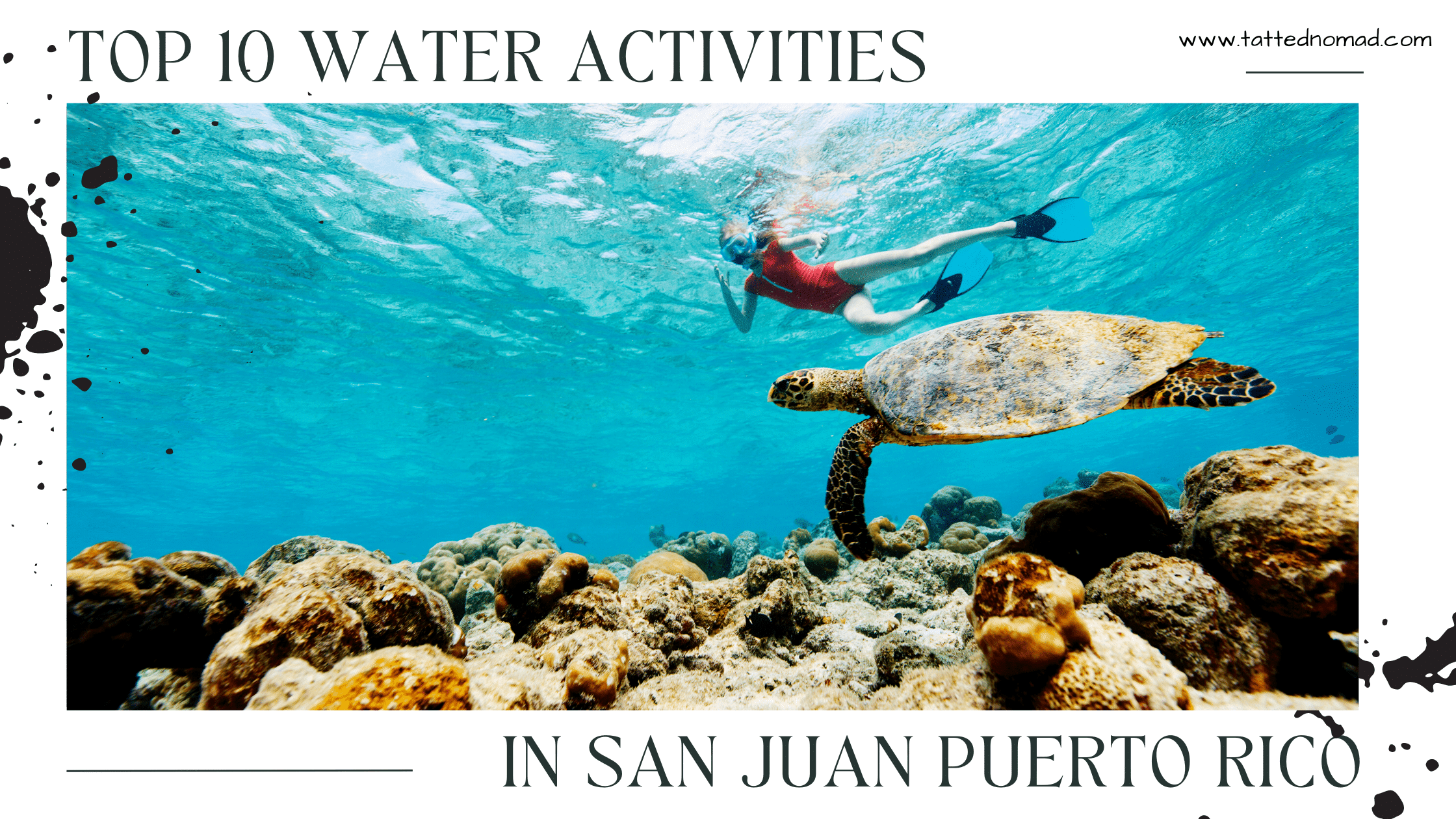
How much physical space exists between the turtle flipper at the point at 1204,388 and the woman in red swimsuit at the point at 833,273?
3.53 m

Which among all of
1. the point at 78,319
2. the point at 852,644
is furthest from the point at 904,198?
the point at 78,319

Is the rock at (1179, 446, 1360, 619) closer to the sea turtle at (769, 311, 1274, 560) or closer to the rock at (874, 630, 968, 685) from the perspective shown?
the sea turtle at (769, 311, 1274, 560)

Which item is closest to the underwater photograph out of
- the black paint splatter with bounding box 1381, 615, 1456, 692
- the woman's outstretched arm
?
the woman's outstretched arm

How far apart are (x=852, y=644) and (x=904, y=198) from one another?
8282mm

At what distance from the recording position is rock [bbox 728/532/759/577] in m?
7.89

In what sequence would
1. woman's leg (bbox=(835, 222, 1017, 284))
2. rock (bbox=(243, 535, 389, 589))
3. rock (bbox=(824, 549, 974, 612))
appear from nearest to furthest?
rock (bbox=(243, 535, 389, 589)) → rock (bbox=(824, 549, 974, 612)) → woman's leg (bbox=(835, 222, 1017, 284))

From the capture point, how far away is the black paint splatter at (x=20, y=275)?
2295 mm

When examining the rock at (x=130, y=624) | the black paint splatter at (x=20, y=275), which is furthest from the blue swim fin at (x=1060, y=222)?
the black paint splatter at (x=20, y=275)

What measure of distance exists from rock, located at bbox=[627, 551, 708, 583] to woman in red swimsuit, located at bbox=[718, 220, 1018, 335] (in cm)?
365

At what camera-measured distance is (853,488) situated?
9.77ft

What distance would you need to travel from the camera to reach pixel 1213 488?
6.61ft

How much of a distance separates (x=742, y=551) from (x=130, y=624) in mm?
7372

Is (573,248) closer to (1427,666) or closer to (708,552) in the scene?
(708,552)
